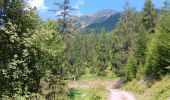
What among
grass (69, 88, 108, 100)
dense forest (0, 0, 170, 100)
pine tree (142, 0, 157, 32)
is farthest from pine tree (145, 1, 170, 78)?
pine tree (142, 0, 157, 32)

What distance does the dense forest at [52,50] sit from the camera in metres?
15.5

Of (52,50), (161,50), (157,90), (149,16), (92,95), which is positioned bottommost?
(157,90)

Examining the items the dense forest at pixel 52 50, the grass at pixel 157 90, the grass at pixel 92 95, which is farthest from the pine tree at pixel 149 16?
the grass at pixel 92 95

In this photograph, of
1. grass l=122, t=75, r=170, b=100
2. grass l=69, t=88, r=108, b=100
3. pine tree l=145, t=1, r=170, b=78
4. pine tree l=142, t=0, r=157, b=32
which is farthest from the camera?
pine tree l=142, t=0, r=157, b=32

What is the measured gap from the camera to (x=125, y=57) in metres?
102

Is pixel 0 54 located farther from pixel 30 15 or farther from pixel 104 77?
pixel 104 77

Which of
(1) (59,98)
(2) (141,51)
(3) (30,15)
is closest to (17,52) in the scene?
(3) (30,15)

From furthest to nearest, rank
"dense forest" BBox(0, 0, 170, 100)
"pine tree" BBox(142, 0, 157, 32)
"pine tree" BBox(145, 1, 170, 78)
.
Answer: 1. "pine tree" BBox(142, 0, 157, 32)
2. "pine tree" BBox(145, 1, 170, 78)
3. "dense forest" BBox(0, 0, 170, 100)

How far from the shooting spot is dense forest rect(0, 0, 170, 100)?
1553 centimetres

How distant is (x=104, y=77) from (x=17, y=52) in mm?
102366

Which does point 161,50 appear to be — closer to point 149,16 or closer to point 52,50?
point 52,50

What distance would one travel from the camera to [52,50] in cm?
1764

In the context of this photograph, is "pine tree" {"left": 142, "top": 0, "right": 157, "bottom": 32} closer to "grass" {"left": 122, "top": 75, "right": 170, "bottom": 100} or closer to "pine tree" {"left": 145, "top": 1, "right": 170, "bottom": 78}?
"pine tree" {"left": 145, "top": 1, "right": 170, "bottom": 78}

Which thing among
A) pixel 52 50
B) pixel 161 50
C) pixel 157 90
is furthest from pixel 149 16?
pixel 52 50
